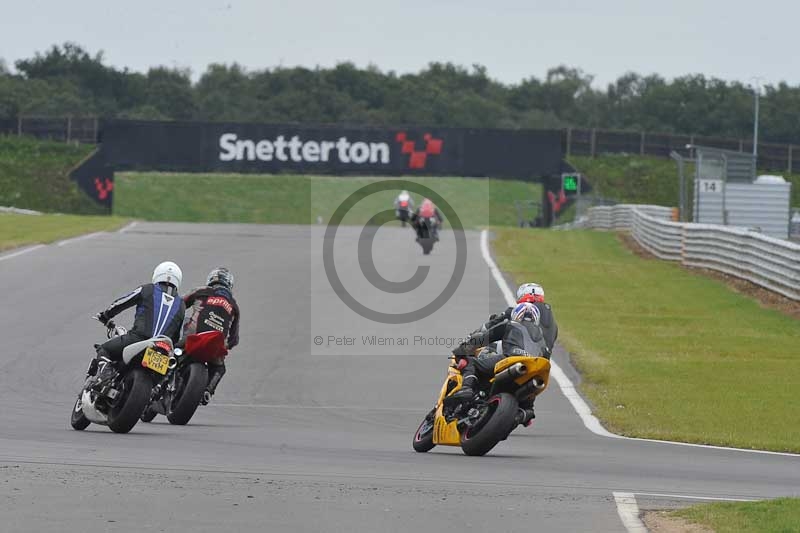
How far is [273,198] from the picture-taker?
8762cm

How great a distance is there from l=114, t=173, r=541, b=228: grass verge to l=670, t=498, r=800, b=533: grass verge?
69069 mm

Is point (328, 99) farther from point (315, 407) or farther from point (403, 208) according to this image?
point (315, 407)

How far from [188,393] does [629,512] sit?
564 centimetres

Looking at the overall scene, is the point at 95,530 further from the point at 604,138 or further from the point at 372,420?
the point at 604,138

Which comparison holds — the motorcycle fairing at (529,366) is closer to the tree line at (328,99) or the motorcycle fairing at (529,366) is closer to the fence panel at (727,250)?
the fence panel at (727,250)

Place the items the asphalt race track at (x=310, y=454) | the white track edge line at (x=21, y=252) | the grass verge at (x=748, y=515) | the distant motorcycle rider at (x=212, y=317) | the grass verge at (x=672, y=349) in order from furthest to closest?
the white track edge line at (x=21, y=252), the grass verge at (x=672, y=349), the distant motorcycle rider at (x=212, y=317), the asphalt race track at (x=310, y=454), the grass verge at (x=748, y=515)

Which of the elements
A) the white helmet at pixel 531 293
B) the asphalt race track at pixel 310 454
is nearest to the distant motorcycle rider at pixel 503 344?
the asphalt race track at pixel 310 454

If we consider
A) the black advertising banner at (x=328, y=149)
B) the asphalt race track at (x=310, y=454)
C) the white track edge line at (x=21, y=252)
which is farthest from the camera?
the black advertising banner at (x=328, y=149)

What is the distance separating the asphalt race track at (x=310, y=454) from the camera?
873 cm

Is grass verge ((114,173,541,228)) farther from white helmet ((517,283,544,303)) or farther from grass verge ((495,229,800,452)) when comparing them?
white helmet ((517,283,544,303))

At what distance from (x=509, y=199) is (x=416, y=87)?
41805 mm

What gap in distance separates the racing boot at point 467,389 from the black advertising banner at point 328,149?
53.2 metres

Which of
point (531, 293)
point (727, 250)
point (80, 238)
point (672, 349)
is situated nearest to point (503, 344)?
point (531, 293)

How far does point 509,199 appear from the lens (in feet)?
302
